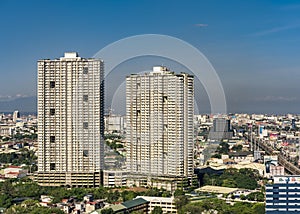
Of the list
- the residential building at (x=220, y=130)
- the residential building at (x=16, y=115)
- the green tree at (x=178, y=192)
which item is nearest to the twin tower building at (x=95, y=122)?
the green tree at (x=178, y=192)

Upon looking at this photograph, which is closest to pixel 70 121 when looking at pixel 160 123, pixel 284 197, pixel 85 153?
pixel 85 153

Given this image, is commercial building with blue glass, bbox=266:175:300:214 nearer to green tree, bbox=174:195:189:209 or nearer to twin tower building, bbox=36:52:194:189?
green tree, bbox=174:195:189:209

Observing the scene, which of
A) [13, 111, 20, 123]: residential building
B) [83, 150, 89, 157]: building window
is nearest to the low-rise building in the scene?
[83, 150, 89, 157]: building window

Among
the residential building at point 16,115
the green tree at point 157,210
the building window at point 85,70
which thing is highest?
the building window at point 85,70

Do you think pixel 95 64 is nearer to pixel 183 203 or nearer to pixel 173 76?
pixel 173 76

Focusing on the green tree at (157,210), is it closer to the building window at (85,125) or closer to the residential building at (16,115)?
the building window at (85,125)

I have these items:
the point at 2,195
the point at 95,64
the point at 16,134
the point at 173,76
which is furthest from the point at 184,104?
the point at 16,134
